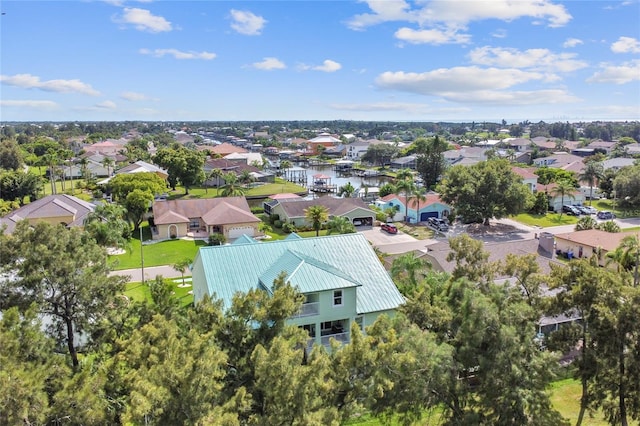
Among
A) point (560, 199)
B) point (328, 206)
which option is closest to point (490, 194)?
point (560, 199)

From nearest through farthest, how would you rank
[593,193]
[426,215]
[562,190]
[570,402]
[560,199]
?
[570,402]
[426,215]
[562,190]
[560,199]
[593,193]

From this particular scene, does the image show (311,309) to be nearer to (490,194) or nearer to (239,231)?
(239,231)

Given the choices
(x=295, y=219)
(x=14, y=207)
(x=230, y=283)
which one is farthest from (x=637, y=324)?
(x=14, y=207)

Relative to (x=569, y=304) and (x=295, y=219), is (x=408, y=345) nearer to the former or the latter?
(x=569, y=304)

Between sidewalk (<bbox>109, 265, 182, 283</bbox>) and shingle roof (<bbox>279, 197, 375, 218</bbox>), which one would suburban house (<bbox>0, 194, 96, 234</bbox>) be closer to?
sidewalk (<bbox>109, 265, 182, 283</bbox>)

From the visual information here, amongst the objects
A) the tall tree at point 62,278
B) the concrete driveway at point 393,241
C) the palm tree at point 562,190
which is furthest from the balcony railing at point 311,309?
the palm tree at point 562,190

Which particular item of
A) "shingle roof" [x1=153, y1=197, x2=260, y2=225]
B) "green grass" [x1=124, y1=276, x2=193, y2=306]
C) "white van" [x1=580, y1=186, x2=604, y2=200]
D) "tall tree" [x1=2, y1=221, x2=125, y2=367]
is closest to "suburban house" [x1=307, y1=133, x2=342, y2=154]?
"white van" [x1=580, y1=186, x2=604, y2=200]
